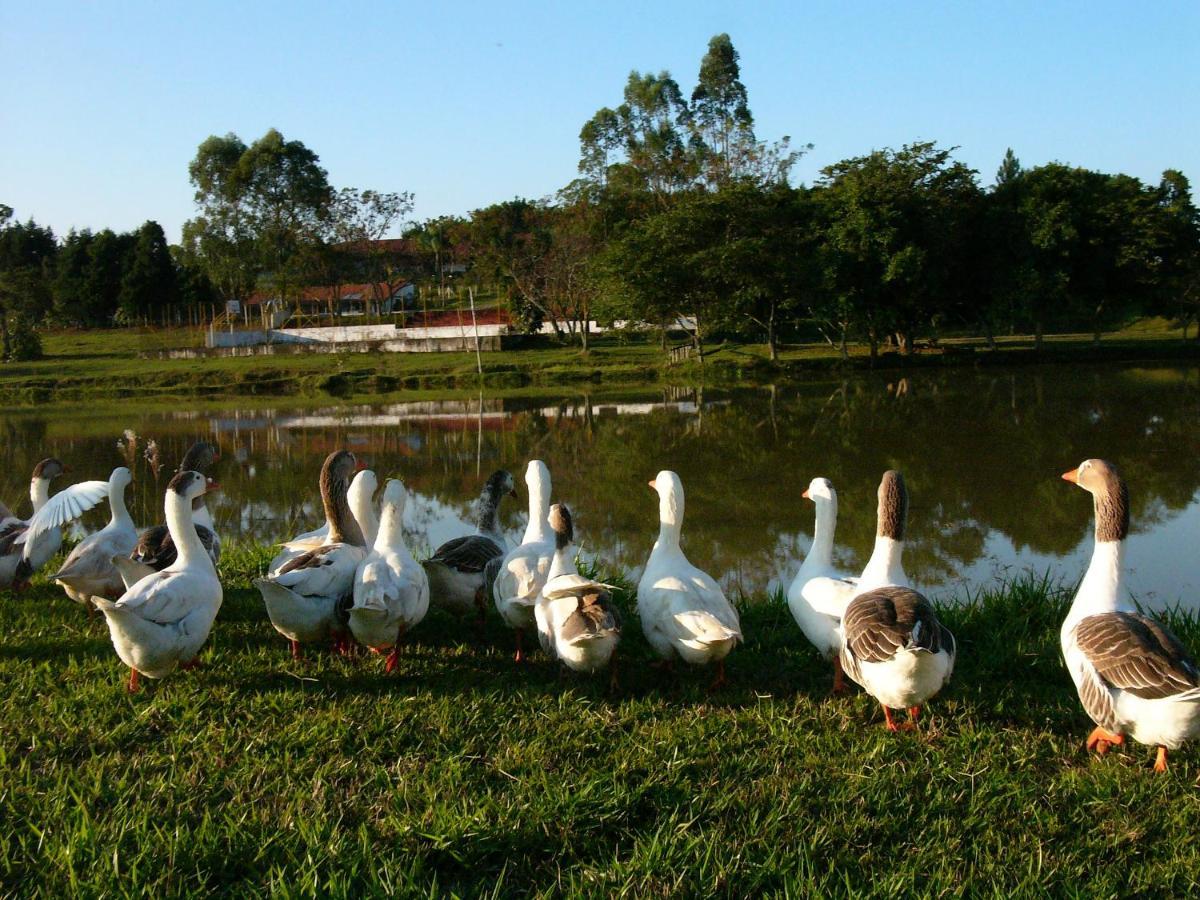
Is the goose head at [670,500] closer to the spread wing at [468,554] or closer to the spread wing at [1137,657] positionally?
the spread wing at [468,554]

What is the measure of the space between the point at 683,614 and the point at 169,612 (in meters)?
2.79

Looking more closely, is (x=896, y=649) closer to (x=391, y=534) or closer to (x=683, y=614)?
(x=683, y=614)

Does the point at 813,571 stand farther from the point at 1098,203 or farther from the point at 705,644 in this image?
the point at 1098,203

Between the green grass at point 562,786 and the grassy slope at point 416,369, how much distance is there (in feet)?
107

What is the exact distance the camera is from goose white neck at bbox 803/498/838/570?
5977 mm

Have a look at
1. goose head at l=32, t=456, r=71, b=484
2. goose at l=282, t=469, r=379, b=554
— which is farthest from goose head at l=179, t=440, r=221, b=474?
goose head at l=32, t=456, r=71, b=484

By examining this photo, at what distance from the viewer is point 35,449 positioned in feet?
67.4

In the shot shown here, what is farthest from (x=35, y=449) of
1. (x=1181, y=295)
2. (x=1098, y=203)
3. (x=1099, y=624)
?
(x=1181, y=295)

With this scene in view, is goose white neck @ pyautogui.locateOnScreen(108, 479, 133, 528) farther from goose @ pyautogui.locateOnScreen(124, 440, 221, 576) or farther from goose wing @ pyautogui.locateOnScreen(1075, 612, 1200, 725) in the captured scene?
goose wing @ pyautogui.locateOnScreen(1075, 612, 1200, 725)

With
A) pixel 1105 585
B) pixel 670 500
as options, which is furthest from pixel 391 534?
pixel 1105 585

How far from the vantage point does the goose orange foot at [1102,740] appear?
431cm

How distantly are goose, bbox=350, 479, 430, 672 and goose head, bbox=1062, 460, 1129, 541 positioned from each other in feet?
12.6

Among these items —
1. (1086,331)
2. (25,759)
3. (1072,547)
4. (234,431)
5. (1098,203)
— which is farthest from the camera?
(1086,331)

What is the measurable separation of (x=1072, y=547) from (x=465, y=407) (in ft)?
71.5
